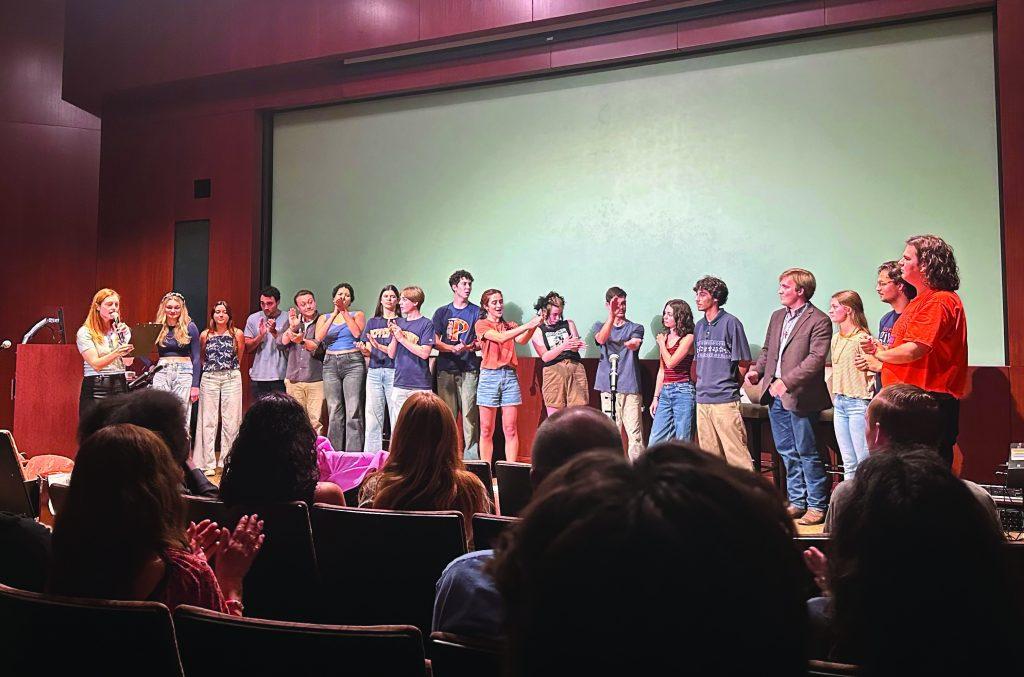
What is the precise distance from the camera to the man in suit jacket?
509 cm

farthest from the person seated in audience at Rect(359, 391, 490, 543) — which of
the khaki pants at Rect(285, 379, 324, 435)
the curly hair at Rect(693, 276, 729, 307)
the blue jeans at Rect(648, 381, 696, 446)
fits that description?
the khaki pants at Rect(285, 379, 324, 435)

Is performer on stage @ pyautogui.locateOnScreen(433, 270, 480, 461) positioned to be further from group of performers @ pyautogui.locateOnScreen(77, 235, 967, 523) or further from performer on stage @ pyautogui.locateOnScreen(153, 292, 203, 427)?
performer on stage @ pyautogui.locateOnScreen(153, 292, 203, 427)

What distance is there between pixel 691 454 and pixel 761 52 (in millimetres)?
6760

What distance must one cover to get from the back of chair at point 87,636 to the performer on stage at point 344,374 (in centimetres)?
585

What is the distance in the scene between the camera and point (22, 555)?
6.40 ft

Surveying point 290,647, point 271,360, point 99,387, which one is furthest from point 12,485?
point 271,360

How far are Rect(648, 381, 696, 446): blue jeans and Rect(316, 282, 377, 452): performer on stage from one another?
266 cm

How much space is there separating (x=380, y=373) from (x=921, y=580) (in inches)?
250

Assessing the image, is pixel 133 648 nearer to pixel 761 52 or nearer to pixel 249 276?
pixel 761 52

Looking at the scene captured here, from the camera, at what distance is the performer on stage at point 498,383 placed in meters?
6.73

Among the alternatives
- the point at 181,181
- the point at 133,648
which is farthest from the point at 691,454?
the point at 181,181

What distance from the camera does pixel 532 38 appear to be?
7359 millimetres

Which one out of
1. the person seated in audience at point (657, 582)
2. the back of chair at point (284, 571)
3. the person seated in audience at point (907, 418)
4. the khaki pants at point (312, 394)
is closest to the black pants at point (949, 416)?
the person seated in audience at point (907, 418)

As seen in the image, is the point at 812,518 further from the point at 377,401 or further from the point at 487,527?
the point at 377,401
